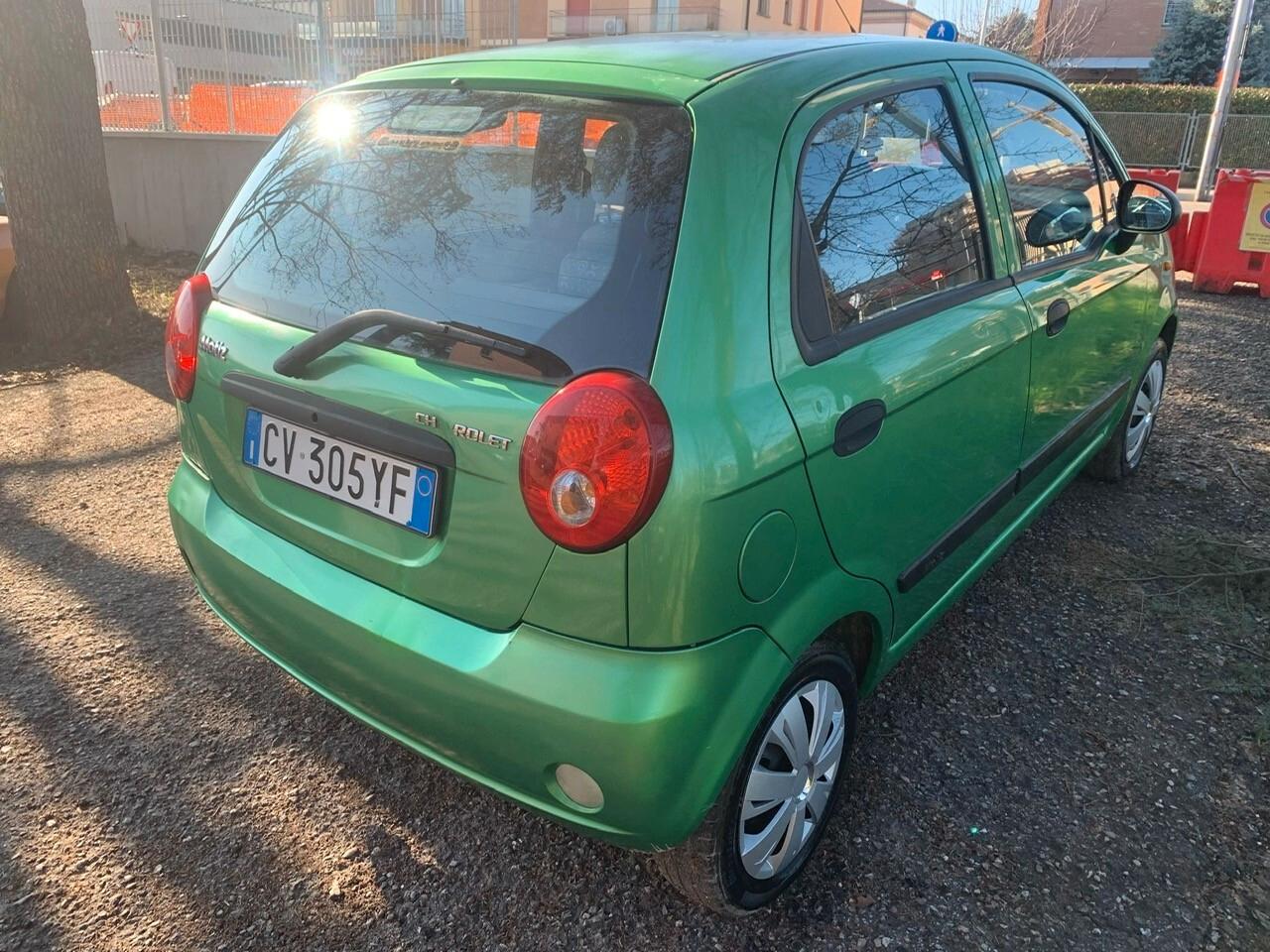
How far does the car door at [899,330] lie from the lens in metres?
1.87

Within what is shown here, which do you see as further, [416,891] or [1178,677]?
[1178,677]

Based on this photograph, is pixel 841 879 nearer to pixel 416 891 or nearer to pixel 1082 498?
pixel 416 891

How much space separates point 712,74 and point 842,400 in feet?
2.26

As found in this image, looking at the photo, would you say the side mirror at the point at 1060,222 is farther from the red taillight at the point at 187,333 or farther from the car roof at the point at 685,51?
the red taillight at the point at 187,333

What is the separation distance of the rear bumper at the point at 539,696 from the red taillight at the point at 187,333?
0.54 m

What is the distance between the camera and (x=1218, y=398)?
5703 millimetres

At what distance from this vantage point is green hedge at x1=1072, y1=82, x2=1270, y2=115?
23547mm

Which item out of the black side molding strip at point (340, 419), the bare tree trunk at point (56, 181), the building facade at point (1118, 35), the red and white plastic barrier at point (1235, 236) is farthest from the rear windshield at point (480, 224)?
the building facade at point (1118, 35)

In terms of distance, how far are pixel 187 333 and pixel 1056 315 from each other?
93.7 inches

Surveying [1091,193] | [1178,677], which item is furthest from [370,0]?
[1178,677]

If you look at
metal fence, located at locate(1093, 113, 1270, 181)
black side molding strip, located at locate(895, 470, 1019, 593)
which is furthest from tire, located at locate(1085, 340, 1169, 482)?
metal fence, located at locate(1093, 113, 1270, 181)

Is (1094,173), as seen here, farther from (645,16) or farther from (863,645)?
(645,16)

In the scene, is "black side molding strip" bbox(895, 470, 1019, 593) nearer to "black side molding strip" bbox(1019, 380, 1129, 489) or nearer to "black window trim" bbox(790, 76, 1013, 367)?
"black side molding strip" bbox(1019, 380, 1129, 489)

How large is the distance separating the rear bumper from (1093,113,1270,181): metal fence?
72.0ft
